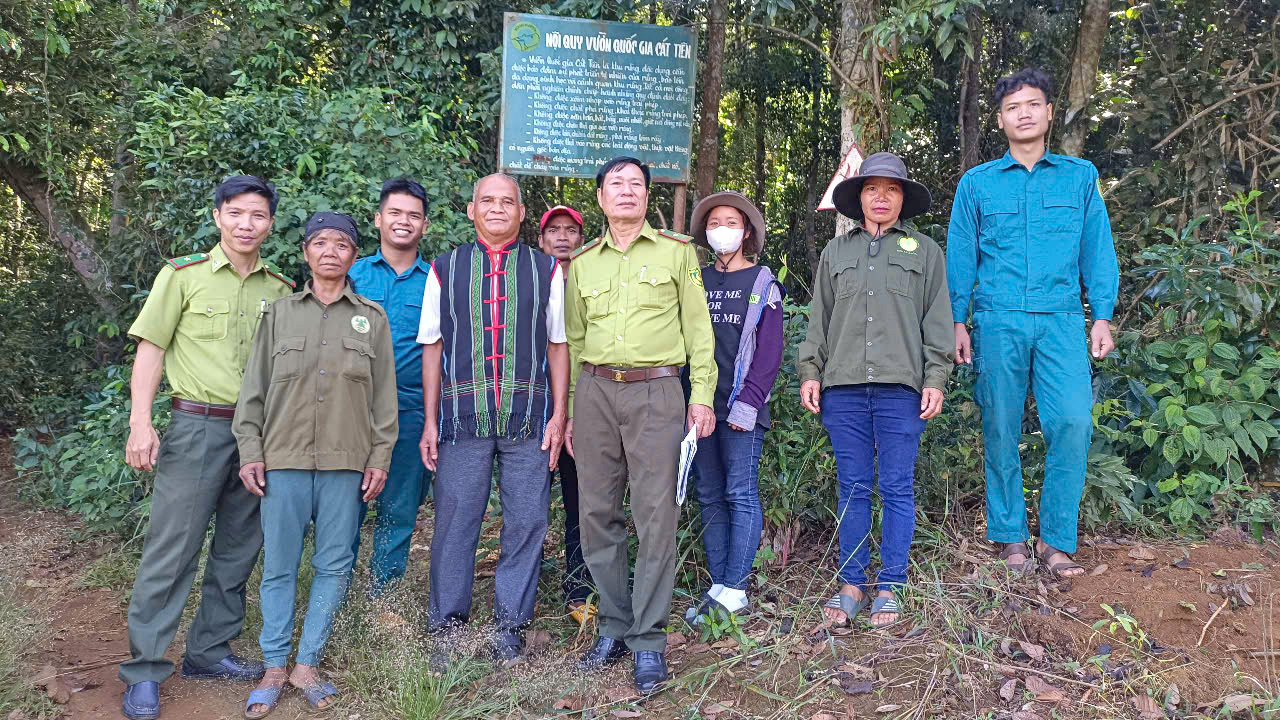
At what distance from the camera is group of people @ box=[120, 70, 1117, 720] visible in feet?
12.3

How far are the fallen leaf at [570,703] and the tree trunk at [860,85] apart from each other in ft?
10.8

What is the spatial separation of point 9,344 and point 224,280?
17.6 feet

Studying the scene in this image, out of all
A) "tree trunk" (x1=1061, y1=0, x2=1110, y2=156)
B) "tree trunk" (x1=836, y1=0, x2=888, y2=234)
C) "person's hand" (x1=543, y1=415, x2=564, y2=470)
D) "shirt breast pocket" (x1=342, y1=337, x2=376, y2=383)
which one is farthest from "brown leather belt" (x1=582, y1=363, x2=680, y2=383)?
"tree trunk" (x1=1061, y1=0, x2=1110, y2=156)

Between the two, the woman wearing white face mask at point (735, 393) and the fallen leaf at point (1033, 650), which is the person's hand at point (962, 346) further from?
the fallen leaf at point (1033, 650)

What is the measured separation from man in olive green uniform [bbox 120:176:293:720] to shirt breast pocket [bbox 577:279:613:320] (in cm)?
131

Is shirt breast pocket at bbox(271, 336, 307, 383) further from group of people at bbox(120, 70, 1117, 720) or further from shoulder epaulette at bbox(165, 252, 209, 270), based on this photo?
shoulder epaulette at bbox(165, 252, 209, 270)

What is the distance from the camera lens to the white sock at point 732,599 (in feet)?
13.6

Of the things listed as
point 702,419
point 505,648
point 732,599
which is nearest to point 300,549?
point 505,648

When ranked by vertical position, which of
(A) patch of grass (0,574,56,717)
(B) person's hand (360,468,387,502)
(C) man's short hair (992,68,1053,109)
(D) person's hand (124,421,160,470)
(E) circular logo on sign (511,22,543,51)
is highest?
(E) circular logo on sign (511,22,543,51)

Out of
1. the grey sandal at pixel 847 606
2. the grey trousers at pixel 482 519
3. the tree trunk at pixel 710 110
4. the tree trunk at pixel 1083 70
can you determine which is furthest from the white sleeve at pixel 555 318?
the tree trunk at pixel 1083 70

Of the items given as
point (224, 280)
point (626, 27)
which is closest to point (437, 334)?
point (224, 280)

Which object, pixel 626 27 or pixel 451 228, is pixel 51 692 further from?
pixel 626 27

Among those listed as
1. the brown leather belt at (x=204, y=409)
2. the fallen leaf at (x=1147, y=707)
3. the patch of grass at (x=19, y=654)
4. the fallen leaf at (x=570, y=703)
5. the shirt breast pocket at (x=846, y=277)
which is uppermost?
the shirt breast pocket at (x=846, y=277)

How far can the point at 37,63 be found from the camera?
688 centimetres
